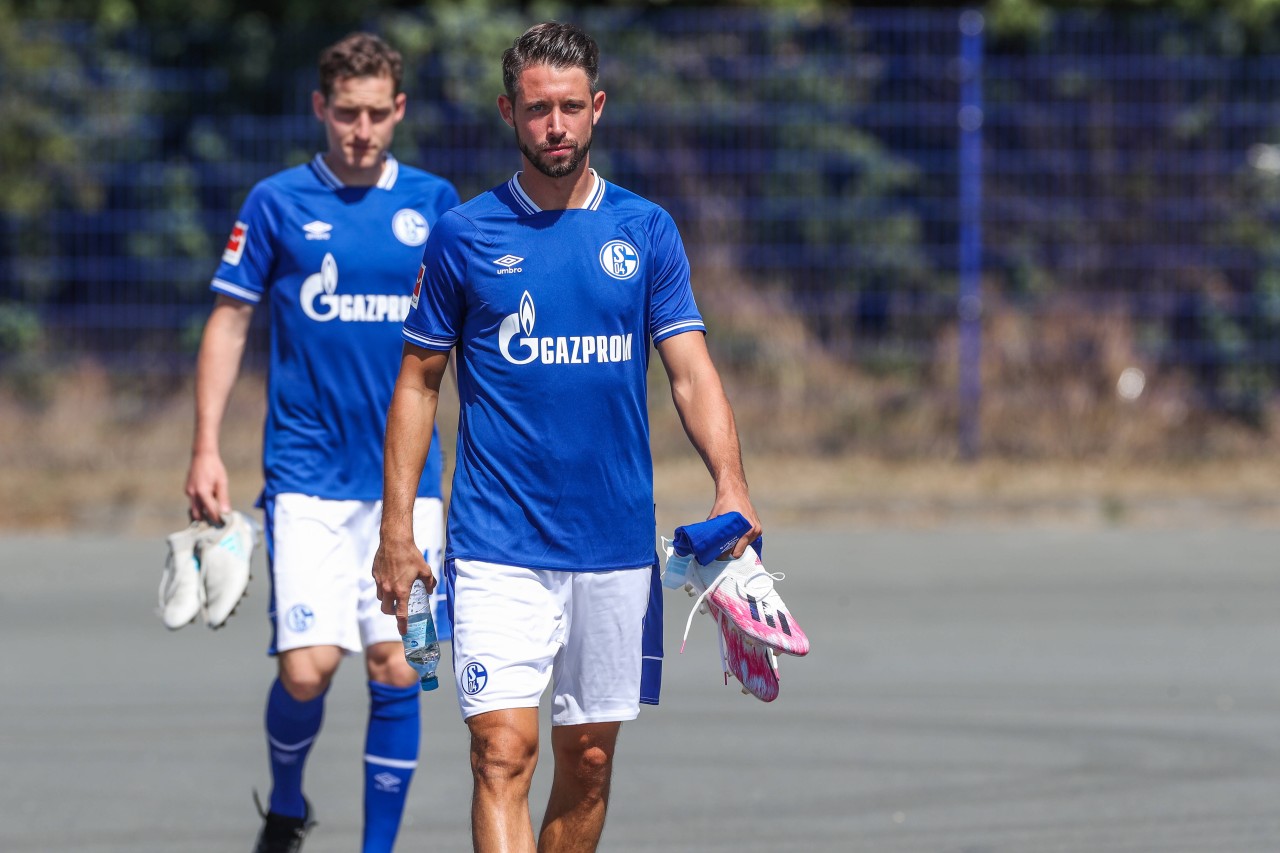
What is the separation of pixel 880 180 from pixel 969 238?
646 millimetres

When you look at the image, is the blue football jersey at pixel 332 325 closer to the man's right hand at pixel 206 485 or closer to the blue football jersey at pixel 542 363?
the man's right hand at pixel 206 485

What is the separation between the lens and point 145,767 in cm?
639

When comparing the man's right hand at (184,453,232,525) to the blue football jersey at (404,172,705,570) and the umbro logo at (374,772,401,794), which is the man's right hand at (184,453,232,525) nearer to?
the umbro logo at (374,772,401,794)

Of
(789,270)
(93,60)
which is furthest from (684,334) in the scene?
(93,60)

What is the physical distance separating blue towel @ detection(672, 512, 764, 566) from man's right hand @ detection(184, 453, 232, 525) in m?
1.70

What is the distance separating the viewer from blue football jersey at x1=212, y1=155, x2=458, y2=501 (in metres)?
5.52

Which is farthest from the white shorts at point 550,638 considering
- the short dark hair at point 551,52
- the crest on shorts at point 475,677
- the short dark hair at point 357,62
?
the short dark hair at point 357,62

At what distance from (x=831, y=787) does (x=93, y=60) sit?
7.97 m

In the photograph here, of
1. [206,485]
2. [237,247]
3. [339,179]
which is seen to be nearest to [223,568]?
[206,485]

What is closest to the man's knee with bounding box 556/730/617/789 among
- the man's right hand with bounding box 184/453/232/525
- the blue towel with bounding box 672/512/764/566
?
the blue towel with bounding box 672/512/764/566

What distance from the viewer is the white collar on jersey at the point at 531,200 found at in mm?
4426

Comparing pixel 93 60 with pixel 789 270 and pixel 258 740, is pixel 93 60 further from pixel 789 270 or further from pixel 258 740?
pixel 258 740

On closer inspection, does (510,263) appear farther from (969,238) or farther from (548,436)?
(969,238)

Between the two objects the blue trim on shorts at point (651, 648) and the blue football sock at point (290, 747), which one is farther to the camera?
the blue football sock at point (290, 747)
